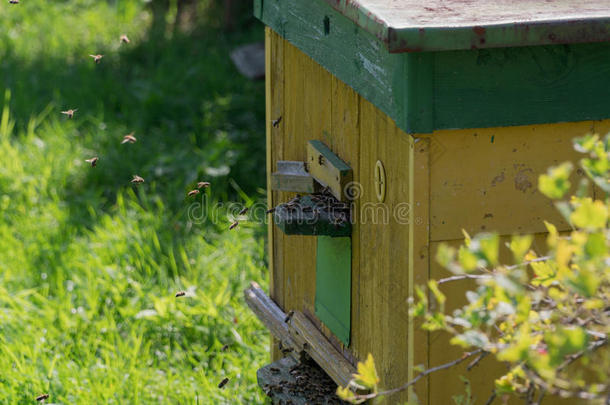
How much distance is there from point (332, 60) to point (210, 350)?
236 centimetres

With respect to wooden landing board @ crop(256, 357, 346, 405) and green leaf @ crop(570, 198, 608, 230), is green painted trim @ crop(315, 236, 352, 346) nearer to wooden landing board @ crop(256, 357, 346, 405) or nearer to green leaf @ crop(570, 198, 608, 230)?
wooden landing board @ crop(256, 357, 346, 405)

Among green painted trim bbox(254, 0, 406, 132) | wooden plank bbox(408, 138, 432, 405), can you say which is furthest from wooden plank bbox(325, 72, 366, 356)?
wooden plank bbox(408, 138, 432, 405)

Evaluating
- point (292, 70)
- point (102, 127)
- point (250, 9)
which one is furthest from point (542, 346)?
point (250, 9)

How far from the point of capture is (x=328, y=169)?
131 inches

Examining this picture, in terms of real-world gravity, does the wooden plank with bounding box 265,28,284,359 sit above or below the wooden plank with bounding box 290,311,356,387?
above

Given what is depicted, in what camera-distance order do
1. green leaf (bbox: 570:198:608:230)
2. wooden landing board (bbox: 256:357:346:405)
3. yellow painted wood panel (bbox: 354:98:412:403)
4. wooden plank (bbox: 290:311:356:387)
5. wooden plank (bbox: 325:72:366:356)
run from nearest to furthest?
green leaf (bbox: 570:198:608:230)
yellow painted wood panel (bbox: 354:98:412:403)
wooden plank (bbox: 325:72:366:356)
wooden plank (bbox: 290:311:356:387)
wooden landing board (bbox: 256:357:346:405)

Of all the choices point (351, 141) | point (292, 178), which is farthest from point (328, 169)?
point (292, 178)

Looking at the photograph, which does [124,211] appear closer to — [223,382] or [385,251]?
[223,382]

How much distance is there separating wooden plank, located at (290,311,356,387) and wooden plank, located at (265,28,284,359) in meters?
0.37

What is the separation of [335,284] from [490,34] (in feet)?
4.18

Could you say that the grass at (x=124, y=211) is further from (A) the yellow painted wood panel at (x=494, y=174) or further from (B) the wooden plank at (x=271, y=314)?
(A) the yellow painted wood panel at (x=494, y=174)

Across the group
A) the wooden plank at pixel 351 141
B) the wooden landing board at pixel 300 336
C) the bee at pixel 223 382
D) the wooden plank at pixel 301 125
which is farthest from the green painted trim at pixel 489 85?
the bee at pixel 223 382

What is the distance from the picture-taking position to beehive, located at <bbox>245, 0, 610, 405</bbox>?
2.52 metres

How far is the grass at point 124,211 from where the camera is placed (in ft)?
15.3
